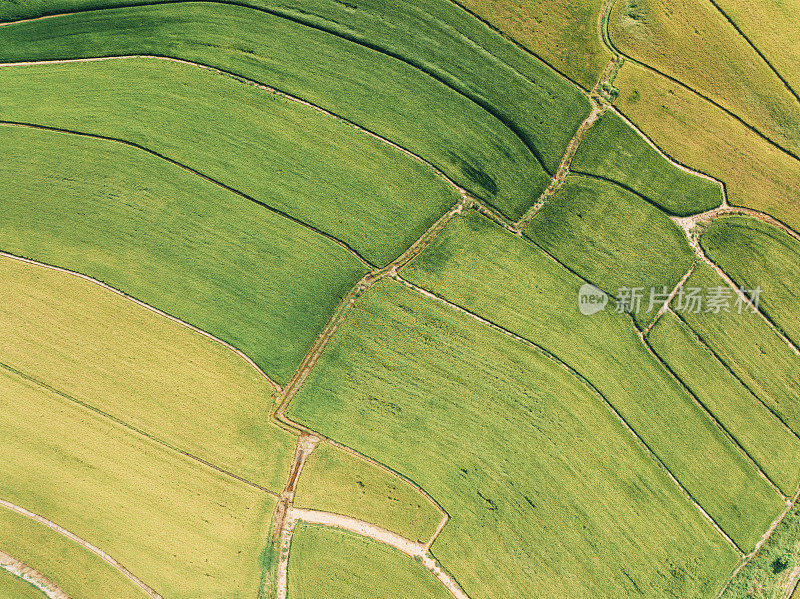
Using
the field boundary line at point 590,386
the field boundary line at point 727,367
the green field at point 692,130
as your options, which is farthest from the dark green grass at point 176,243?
the field boundary line at point 727,367

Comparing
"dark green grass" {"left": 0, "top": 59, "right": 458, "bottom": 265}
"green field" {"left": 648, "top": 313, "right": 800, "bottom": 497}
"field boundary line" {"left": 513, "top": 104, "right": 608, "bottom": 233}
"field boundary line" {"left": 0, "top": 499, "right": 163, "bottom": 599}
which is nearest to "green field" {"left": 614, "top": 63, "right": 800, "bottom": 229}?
"field boundary line" {"left": 513, "top": 104, "right": 608, "bottom": 233}

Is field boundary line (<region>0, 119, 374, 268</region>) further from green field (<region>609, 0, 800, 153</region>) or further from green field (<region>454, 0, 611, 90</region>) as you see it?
green field (<region>609, 0, 800, 153</region>)

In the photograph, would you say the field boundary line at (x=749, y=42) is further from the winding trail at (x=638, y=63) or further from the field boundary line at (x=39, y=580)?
the field boundary line at (x=39, y=580)

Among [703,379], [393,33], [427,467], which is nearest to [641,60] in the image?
[393,33]

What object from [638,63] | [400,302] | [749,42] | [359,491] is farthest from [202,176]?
[749,42]

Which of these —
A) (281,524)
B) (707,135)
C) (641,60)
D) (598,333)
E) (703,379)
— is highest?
(641,60)

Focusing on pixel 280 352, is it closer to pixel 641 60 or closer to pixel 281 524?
pixel 281 524
